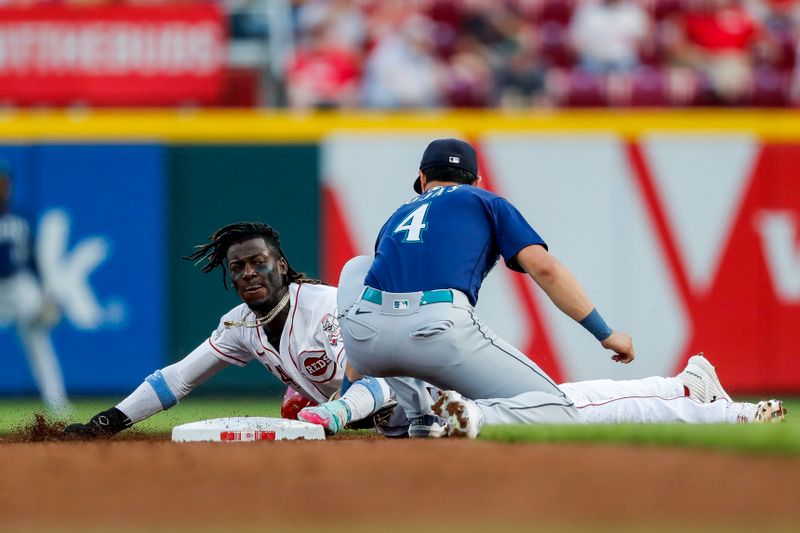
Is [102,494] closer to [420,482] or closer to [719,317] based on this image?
[420,482]

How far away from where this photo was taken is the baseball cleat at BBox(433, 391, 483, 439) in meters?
5.48

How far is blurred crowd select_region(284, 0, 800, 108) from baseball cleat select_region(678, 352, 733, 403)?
17.1 feet

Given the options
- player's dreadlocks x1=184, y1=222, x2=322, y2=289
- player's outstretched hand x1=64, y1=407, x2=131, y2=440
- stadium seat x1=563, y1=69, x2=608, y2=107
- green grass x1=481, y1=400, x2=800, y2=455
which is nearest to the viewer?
green grass x1=481, y1=400, x2=800, y2=455

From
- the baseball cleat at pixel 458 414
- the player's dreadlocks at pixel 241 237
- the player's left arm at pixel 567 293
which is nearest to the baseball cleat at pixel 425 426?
the baseball cleat at pixel 458 414

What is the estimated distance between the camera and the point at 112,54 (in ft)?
36.2

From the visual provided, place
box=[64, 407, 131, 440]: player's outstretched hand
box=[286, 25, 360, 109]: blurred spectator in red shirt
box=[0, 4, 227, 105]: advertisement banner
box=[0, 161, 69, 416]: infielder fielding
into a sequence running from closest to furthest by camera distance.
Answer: box=[64, 407, 131, 440]: player's outstretched hand < box=[0, 161, 69, 416]: infielder fielding < box=[0, 4, 227, 105]: advertisement banner < box=[286, 25, 360, 109]: blurred spectator in red shirt

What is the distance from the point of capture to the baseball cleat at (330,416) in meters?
5.81

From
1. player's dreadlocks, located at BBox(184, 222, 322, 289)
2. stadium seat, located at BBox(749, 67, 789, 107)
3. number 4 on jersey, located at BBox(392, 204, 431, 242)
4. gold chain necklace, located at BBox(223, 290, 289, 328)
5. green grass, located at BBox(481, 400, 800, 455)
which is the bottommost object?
green grass, located at BBox(481, 400, 800, 455)

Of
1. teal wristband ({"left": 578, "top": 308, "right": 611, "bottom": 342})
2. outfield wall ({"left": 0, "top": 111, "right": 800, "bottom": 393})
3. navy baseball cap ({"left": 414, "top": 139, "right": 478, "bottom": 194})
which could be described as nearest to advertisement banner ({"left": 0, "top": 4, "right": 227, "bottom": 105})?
outfield wall ({"left": 0, "top": 111, "right": 800, "bottom": 393})

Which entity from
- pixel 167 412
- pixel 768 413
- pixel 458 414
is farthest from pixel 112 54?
pixel 768 413

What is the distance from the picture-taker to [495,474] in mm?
4363

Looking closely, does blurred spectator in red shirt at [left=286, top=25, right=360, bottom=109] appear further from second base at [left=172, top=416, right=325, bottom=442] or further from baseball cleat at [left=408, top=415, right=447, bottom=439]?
second base at [left=172, top=416, right=325, bottom=442]

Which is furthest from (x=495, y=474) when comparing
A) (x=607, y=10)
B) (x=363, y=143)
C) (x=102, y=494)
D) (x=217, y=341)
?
(x=607, y=10)

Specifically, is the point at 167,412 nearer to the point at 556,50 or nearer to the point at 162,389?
the point at 162,389
